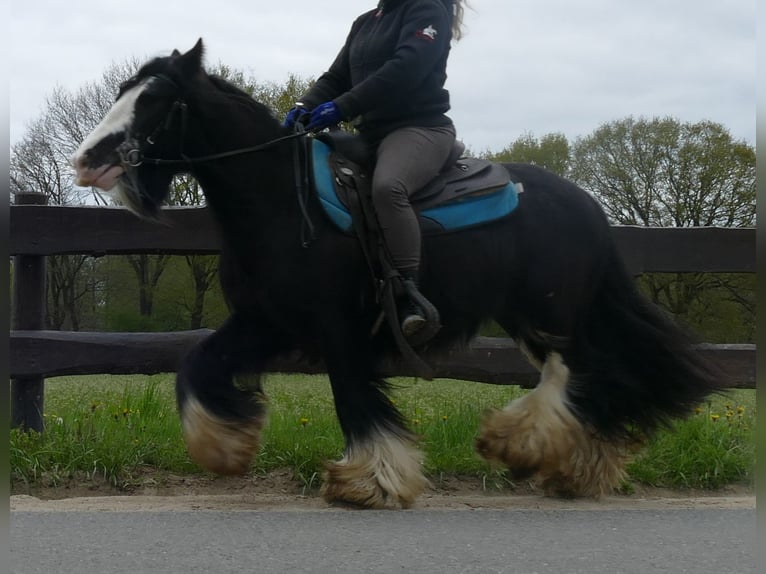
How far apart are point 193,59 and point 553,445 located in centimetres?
284

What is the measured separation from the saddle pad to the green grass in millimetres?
954

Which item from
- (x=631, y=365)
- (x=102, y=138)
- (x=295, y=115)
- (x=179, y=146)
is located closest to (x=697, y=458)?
(x=631, y=365)

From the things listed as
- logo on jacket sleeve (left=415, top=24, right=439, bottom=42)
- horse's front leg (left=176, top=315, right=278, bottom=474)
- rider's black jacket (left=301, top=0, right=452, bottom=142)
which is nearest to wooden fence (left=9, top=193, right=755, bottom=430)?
horse's front leg (left=176, top=315, right=278, bottom=474)

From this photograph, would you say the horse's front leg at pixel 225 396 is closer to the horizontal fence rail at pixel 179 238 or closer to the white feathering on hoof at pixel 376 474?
the white feathering on hoof at pixel 376 474

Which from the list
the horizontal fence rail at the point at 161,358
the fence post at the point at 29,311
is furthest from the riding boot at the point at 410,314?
the fence post at the point at 29,311

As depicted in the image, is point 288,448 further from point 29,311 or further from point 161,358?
point 29,311

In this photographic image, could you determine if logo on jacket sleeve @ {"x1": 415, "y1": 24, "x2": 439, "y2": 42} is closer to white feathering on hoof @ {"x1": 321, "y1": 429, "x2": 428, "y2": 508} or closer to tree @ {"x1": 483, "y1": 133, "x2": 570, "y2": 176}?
white feathering on hoof @ {"x1": 321, "y1": 429, "x2": 428, "y2": 508}

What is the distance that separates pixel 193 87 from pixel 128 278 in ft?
86.8

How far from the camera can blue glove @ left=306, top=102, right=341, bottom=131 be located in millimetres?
4789

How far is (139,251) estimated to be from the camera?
5.90 metres

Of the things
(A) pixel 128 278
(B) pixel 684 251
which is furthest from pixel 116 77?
(B) pixel 684 251

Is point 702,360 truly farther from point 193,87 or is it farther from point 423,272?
point 193,87

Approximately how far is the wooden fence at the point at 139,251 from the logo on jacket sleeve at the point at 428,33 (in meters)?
1.86

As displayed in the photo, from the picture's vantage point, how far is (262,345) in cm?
487
